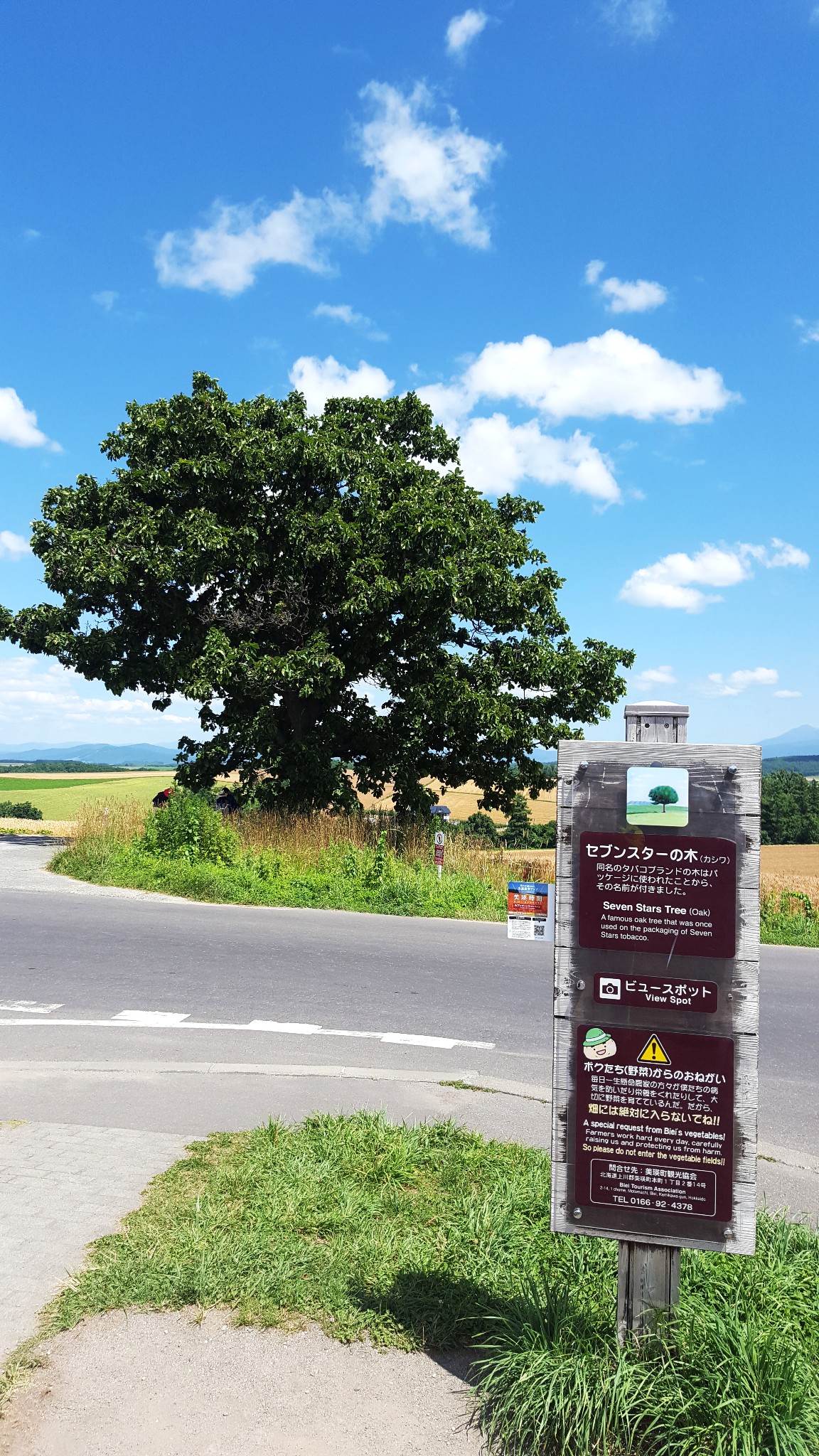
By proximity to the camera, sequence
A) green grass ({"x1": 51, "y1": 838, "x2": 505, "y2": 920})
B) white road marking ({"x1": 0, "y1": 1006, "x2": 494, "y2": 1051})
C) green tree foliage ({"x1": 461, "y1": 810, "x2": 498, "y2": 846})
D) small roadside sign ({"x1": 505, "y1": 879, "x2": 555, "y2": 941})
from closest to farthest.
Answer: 1. small roadside sign ({"x1": 505, "y1": 879, "x2": 555, "y2": 941})
2. white road marking ({"x1": 0, "y1": 1006, "x2": 494, "y2": 1051})
3. green grass ({"x1": 51, "y1": 838, "x2": 505, "y2": 920})
4. green tree foliage ({"x1": 461, "y1": 810, "x2": 498, "y2": 846})

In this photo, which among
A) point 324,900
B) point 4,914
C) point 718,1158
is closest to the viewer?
point 718,1158

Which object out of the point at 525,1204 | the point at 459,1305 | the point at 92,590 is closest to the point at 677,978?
the point at 459,1305

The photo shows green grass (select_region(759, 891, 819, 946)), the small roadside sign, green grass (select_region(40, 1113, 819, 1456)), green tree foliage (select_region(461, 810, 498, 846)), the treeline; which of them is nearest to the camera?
green grass (select_region(40, 1113, 819, 1456))

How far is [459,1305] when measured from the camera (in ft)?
11.0

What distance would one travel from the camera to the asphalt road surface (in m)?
5.89

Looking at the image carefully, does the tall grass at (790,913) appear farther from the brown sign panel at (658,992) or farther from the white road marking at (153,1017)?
the brown sign panel at (658,992)

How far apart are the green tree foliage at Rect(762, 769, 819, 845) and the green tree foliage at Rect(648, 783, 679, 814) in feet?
A: 135

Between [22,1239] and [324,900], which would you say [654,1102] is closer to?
[22,1239]

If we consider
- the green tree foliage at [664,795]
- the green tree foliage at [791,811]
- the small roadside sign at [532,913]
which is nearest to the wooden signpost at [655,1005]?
the green tree foliage at [664,795]

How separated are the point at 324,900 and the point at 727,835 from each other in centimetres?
1138

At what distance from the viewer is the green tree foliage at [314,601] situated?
20203 mm

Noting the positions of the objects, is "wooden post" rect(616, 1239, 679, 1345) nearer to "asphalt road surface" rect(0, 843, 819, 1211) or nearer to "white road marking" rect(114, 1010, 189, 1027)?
"asphalt road surface" rect(0, 843, 819, 1211)

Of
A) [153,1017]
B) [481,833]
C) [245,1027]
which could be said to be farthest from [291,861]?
[245,1027]

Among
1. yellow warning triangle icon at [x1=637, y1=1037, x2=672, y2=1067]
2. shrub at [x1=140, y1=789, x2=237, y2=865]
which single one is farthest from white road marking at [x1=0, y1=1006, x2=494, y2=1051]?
shrub at [x1=140, y1=789, x2=237, y2=865]
